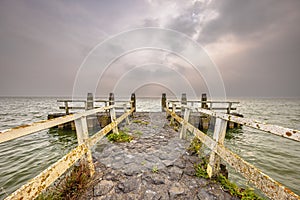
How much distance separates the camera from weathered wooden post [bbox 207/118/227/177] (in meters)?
2.75

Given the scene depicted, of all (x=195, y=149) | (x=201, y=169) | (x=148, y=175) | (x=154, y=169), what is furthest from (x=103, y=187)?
(x=195, y=149)

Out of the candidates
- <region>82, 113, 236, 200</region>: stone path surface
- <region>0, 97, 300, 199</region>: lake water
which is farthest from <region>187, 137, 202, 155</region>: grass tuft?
<region>0, 97, 300, 199</region>: lake water

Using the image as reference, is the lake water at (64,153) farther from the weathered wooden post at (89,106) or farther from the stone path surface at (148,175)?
the stone path surface at (148,175)

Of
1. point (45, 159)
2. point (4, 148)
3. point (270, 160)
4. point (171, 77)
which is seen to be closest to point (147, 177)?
point (45, 159)

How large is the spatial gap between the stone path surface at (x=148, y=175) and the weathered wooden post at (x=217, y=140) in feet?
0.79

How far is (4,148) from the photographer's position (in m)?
7.91

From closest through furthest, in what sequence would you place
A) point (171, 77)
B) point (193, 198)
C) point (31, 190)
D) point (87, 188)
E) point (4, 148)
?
point (31, 190)
point (193, 198)
point (87, 188)
point (4, 148)
point (171, 77)

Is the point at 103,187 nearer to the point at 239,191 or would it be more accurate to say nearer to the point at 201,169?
the point at 201,169

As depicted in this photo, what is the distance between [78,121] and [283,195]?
3.15m

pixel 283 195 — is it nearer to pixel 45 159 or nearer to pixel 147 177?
pixel 147 177

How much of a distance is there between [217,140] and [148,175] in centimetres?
164

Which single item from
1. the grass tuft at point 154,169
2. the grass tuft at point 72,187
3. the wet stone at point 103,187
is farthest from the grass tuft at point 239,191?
the grass tuft at point 72,187

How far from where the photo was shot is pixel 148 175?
315cm

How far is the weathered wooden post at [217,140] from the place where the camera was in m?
2.75
